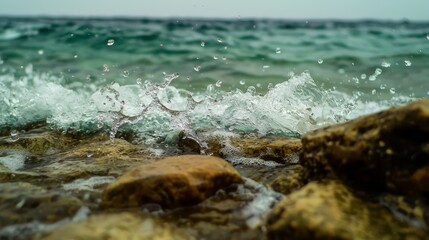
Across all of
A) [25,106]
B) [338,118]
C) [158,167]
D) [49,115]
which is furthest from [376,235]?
[25,106]

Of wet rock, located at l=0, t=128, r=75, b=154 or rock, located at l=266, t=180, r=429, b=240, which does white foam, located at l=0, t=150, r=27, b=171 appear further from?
rock, located at l=266, t=180, r=429, b=240

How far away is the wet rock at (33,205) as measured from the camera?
71.5 inches

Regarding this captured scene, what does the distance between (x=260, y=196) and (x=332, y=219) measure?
25.5 inches

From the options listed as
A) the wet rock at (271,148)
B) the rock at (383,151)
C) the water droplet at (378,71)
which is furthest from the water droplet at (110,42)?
the rock at (383,151)

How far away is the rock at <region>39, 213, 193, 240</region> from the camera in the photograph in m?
1.56

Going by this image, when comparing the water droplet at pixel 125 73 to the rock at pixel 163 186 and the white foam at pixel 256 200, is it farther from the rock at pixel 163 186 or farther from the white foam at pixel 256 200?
the rock at pixel 163 186

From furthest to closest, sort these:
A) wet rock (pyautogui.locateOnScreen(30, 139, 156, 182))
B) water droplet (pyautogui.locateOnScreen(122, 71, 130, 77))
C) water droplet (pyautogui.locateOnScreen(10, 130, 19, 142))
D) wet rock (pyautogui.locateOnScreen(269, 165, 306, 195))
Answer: water droplet (pyautogui.locateOnScreen(122, 71, 130, 77)) < water droplet (pyautogui.locateOnScreen(10, 130, 19, 142)) < wet rock (pyautogui.locateOnScreen(30, 139, 156, 182)) < wet rock (pyautogui.locateOnScreen(269, 165, 306, 195))

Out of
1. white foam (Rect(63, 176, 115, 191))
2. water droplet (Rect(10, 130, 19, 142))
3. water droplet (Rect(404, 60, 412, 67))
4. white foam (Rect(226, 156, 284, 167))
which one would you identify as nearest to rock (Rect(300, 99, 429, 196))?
white foam (Rect(226, 156, 284, 167))

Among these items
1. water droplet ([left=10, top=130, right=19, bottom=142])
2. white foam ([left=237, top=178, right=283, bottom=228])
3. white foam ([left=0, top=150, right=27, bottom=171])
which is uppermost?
white foam ([left=237, top=178, right=283, bottom=228])

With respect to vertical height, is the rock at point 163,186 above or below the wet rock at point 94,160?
above

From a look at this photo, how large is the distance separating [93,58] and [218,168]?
349 inches

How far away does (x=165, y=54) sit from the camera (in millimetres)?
10680

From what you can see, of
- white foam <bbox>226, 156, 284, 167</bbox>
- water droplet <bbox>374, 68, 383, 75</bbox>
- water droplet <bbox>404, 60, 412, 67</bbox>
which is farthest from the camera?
water droplet <bbox>404, 60, 412, 67</bbox>

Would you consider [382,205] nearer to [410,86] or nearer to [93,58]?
[410,86]
